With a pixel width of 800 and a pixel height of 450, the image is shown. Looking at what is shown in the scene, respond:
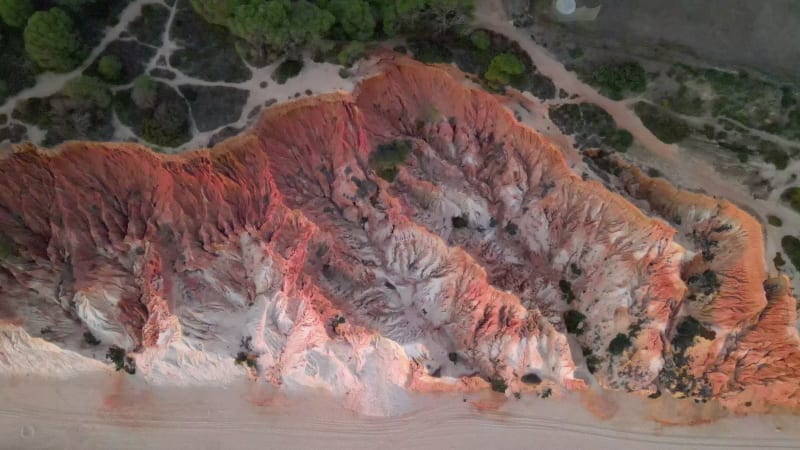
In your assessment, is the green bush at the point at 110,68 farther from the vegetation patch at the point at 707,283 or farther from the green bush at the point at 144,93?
the vegetation patch at the point at 707,283

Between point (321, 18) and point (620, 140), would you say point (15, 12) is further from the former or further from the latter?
point (620, 140)

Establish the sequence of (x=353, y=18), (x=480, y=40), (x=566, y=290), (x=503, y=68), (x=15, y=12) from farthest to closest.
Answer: (x=566, y=290)
(x=480, y=40)
(x=503, y=68)
(x=353, y=18)
(x=15, y=12)

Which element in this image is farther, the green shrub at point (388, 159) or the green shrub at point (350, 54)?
the green shrub at point (388, 159)

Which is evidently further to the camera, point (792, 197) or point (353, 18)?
point (792, 197)

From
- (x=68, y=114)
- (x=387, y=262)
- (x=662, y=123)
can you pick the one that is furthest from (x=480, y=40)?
(x=68, y=114)

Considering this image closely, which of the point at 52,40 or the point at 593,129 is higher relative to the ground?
the point at 593,129

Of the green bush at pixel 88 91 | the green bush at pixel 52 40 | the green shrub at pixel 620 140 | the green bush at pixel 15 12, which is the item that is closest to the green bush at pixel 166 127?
the green bush at pixel 88 91
